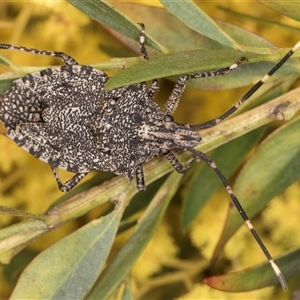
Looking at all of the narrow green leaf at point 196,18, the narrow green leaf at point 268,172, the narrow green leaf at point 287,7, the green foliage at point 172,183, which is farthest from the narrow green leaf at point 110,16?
the narrow green leaf at point 268,172

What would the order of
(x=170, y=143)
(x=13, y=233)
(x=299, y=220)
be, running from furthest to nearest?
(x=299, y=220) < (x=170, y=143) < (x=13, y=233)

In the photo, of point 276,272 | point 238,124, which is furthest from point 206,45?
point 276,272

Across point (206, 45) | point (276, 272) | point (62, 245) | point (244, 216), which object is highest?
point (206, 45)

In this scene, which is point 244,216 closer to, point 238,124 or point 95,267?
point 238,124

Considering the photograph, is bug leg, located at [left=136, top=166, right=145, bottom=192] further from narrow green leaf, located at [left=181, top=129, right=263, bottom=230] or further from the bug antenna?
narrow green leaf, located at [left=181, top=129, right=263, bottom=230]

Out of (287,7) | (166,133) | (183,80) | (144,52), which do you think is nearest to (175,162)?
(166,133)

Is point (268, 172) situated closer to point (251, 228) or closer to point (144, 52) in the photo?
point (251, 228)
